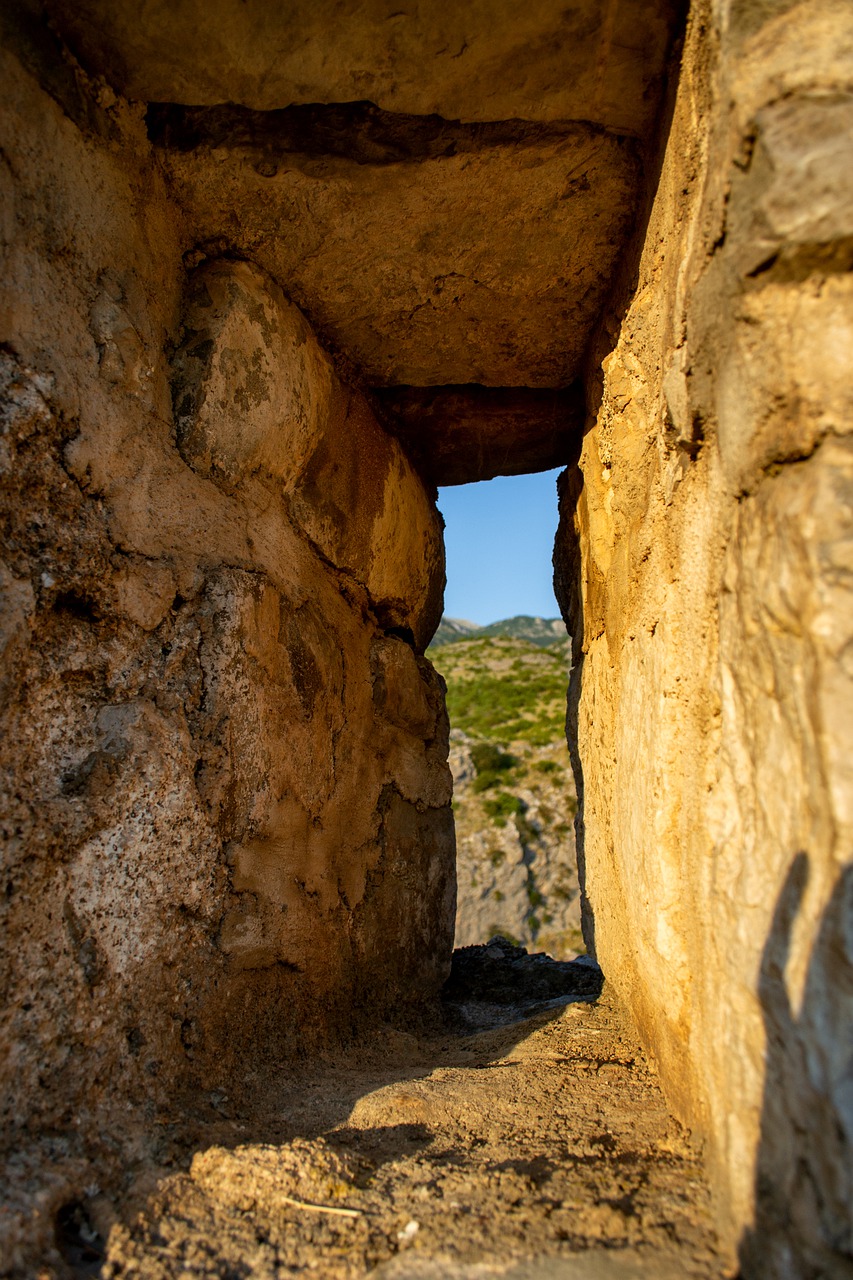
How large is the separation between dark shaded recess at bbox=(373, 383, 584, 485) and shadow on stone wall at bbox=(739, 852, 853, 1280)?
94.1 inches

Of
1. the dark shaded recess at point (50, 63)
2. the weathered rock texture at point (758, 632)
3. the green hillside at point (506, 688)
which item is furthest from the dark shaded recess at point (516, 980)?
the green hillside at point (506, 688)

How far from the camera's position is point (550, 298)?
2502 millimetres

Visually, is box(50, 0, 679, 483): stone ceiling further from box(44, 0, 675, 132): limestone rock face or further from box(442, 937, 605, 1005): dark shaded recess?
box(442, 937, 605, 1005): dark shaded recess

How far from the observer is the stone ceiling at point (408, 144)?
5.63 ft

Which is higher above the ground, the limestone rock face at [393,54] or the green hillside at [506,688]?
the green hillside at [506,688]

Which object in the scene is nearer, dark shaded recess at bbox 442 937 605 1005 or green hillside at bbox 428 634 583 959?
dark shaded recess at bbox 442 937 605 1005

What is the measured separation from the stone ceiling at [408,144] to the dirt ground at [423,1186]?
2.13 m

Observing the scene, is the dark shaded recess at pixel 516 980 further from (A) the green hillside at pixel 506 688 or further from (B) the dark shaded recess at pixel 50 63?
(A) the green hillside at pixel 506 688

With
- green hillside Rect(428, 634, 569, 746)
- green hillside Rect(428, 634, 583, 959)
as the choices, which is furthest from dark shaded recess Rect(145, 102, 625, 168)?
green hillside Rect(428, 634, 569, 746)

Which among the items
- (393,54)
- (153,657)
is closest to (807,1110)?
(153,657)

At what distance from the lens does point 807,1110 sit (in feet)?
3.36

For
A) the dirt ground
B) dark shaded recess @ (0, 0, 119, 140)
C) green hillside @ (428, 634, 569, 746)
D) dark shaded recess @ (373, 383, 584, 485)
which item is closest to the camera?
the dirt ground

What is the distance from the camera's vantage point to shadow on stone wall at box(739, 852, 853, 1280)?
0.94 metres

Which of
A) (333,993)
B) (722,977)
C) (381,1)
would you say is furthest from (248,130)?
(333,993)
